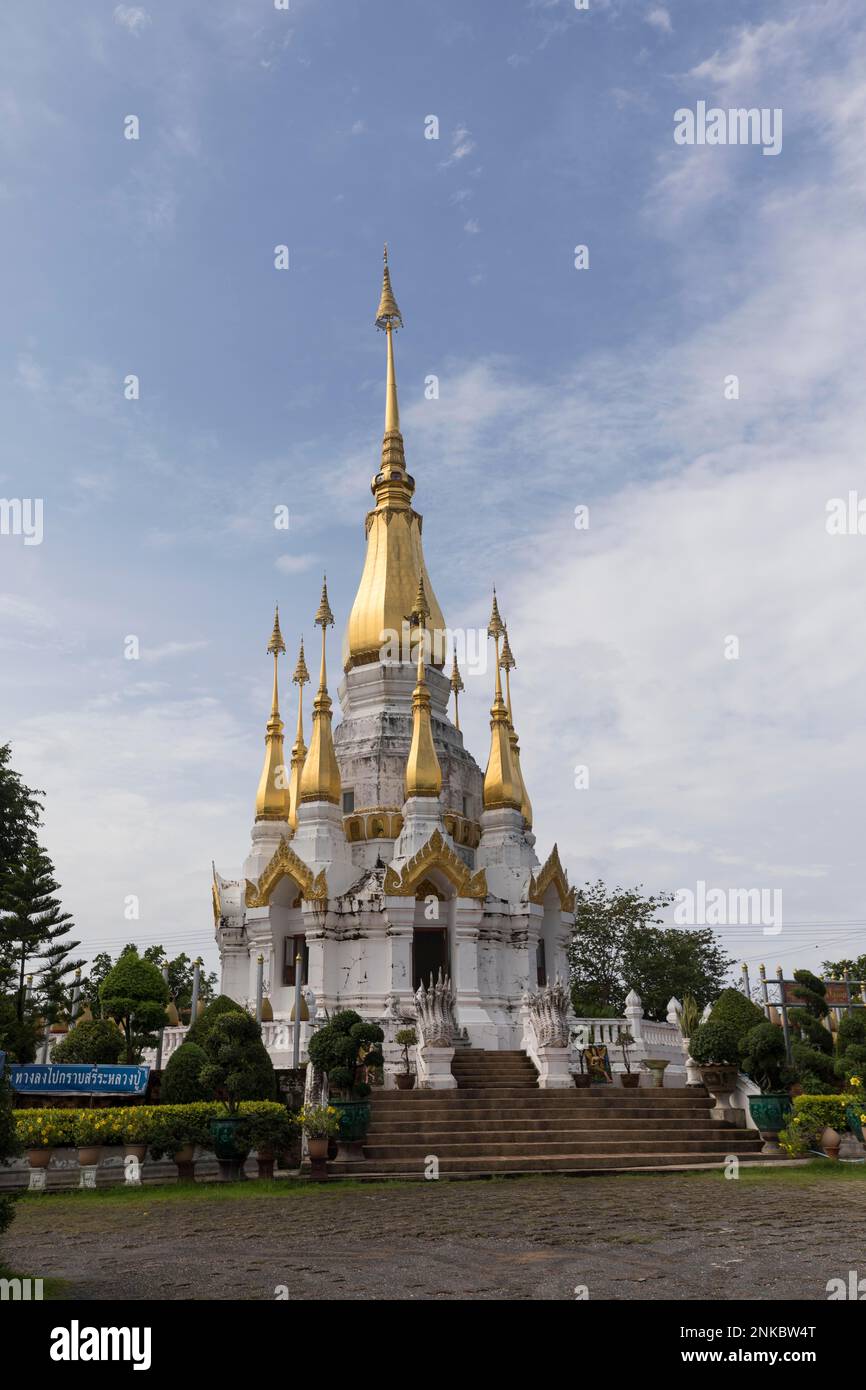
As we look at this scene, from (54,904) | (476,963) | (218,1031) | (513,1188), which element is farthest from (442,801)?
(513,1188)

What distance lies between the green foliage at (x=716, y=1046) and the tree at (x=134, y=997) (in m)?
11.0

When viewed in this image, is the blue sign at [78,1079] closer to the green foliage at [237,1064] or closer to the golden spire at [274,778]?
the green foliage at [237,1064]

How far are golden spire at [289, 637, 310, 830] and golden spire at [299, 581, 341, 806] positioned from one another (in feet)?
6.19

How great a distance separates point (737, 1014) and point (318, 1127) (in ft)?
31.0

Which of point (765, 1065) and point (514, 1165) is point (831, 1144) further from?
point (514, 1165)

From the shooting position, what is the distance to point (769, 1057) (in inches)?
827

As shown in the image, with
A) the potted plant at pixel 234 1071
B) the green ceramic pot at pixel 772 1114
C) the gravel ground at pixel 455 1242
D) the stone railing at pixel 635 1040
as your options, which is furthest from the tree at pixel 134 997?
the green ceramic pot at pixel 772 1114

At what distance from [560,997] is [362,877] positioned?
795 cm

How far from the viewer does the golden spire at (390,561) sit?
35.7 m

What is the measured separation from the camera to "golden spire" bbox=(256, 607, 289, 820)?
3400 centimetres

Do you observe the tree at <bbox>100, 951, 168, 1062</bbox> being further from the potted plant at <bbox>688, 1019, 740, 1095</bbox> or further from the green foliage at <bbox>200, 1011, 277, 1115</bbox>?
the potted plant at <bbox>688, 1019, 740, 1095</bbox>

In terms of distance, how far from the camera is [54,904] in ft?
109

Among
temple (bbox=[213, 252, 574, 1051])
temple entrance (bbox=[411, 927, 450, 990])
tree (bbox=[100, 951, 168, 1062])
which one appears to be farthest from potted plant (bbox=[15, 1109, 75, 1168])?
temple entrance (bbox=[411, 927, 450, 990])
